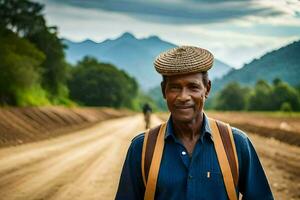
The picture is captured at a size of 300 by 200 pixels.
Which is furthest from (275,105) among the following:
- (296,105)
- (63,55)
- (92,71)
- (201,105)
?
(201,105)

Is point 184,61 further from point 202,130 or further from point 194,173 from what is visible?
point 194,173

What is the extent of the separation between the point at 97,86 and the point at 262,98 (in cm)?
4527

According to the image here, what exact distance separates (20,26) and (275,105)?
77666 mm

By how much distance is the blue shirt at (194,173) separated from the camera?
3.00 m

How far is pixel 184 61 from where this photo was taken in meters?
3.11

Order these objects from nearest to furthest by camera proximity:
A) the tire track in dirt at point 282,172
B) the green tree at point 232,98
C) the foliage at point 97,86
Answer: the tire track in dirt at point 282,172 → the foliage at point 97,86 → the green tree at point 232,98

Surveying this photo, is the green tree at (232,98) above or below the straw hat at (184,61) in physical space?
below

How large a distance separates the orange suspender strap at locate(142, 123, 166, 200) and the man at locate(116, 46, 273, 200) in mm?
28

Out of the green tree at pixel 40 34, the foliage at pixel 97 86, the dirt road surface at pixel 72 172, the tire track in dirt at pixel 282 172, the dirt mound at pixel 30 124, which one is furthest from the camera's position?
the foliage at pixel 97 86

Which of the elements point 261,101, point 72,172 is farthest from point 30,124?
point 261,101

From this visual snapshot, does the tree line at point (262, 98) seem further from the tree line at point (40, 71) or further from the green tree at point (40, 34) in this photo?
the green tree at point (40, 34)

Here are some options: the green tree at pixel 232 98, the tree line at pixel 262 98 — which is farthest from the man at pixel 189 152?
the green tree at pixel 232 98

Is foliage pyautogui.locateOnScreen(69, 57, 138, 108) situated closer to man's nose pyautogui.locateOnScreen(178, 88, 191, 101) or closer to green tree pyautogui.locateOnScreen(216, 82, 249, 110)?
green tree pyautogui.locateOnScreen(216, 82, 249, 110)

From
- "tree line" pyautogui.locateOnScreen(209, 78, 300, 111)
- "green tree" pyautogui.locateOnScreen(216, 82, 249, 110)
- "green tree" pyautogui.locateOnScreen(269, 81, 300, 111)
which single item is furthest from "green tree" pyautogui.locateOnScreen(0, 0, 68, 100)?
"green tree" pyautogui.locateOnScreen(216, 82, 249, 110)
